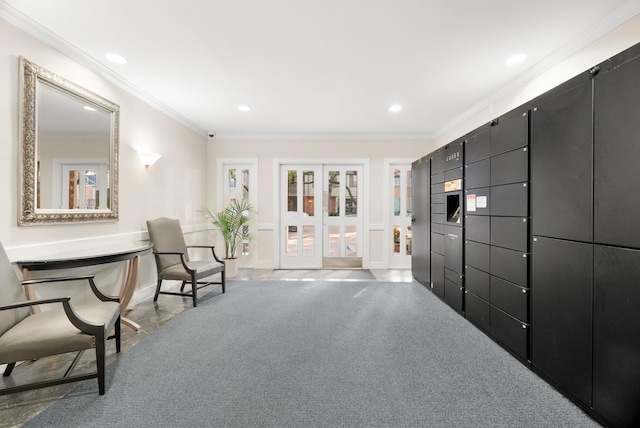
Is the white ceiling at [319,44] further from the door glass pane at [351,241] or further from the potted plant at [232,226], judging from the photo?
the door glass pane at [351,241]

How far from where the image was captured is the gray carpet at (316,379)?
1.58m

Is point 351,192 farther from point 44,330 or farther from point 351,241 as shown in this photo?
point 44,330

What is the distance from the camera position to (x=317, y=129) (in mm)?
5129

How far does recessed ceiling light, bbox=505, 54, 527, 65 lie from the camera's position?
8.81 ft

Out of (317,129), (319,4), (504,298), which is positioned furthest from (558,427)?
(317,129)

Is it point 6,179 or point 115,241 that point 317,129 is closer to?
point 115,241

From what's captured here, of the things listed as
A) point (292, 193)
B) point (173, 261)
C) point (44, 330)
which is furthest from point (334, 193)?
point (44, 330)

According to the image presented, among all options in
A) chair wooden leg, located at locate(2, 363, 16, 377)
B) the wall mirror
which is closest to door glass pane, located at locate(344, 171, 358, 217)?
the wall mirror

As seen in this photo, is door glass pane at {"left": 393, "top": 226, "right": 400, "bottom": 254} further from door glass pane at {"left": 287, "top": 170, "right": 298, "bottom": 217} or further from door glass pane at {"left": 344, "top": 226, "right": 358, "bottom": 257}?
door glass pane at {"left": 287, "top": 170, "right": 298, "bottom": 217}

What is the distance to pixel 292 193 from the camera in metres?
5.57

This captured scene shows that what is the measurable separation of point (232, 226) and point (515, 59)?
4.51 metres

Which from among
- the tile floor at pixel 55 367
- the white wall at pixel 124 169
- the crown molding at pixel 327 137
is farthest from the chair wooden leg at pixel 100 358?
the crown molding at pixel 327 137

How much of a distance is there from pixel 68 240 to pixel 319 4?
2.92 metres

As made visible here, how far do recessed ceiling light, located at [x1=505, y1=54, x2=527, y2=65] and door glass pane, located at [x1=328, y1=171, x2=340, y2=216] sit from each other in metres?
3.23
